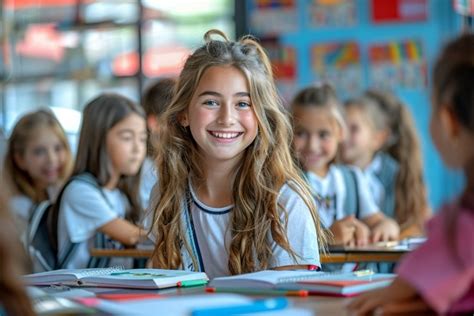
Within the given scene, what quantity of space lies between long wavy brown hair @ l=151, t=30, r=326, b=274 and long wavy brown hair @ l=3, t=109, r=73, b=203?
1.85 m

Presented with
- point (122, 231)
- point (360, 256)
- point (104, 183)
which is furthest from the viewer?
point (104, 183)

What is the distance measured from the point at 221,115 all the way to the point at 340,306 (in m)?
1.16

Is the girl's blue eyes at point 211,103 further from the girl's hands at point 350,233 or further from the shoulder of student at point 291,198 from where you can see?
the girl's hands at point 350,233

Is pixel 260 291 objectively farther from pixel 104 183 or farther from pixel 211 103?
pixel 104 183

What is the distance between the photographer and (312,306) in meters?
1.62

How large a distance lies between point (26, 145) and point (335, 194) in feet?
5.02

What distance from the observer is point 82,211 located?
3.64 m

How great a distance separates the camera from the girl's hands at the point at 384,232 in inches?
141

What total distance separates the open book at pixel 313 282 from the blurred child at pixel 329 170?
1640mm

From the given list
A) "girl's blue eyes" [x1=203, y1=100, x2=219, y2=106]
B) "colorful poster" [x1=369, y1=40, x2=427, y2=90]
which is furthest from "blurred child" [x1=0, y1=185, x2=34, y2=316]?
"colorful poster" [x1=369, y1=40, x2=427, y2=90]

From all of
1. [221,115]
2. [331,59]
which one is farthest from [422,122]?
[221,115]

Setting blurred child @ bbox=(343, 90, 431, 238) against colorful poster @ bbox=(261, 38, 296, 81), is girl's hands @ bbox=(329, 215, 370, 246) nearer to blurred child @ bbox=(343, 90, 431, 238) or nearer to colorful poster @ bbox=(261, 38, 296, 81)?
blurred child @ bbox=(343, 90, 431, 238)

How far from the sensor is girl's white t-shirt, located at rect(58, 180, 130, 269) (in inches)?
143

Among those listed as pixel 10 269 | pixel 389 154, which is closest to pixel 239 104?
pixel 10 269
